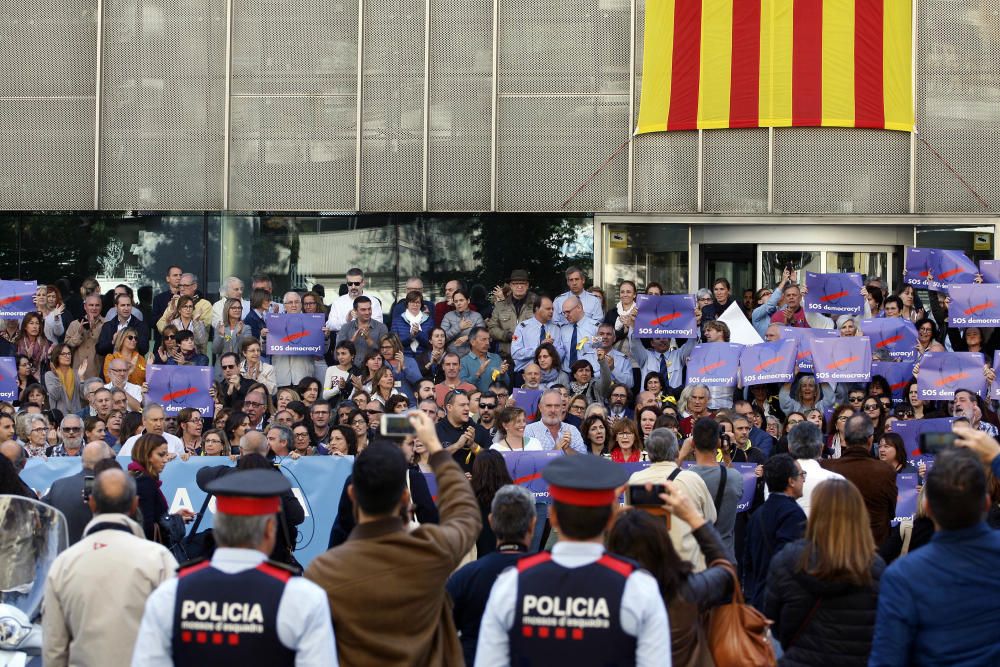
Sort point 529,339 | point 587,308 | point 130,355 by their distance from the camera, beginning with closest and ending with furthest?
point 529,339 < point 130,355 < point 587,308

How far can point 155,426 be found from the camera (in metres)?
12.6

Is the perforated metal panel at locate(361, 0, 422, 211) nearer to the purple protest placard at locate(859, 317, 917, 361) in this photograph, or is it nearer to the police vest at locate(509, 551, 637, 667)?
the purple protest placard at locate(859, 317, 917, 361)

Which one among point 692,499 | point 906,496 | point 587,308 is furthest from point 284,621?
point 587,308

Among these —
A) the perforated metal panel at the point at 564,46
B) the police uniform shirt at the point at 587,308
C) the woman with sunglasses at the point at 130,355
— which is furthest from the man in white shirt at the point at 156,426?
the perforated metal panel at the point at 564,46

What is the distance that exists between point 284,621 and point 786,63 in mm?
15689

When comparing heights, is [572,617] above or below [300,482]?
above

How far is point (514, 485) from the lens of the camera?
7.27 m

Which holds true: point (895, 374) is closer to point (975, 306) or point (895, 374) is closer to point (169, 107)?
→ point (975, 306)

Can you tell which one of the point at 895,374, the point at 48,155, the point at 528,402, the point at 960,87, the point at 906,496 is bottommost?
the point at 906,496

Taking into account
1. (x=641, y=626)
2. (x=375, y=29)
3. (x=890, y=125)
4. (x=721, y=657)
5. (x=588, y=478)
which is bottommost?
(x=721, y=657)

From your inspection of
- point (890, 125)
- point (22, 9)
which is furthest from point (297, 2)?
point (890, 125)

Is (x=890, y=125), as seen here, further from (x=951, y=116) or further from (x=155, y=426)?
(x=155, y=426)

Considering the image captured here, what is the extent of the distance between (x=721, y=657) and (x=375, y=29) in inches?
605

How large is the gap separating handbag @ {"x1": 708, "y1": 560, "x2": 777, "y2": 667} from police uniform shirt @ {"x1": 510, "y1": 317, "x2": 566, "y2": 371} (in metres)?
9.70
